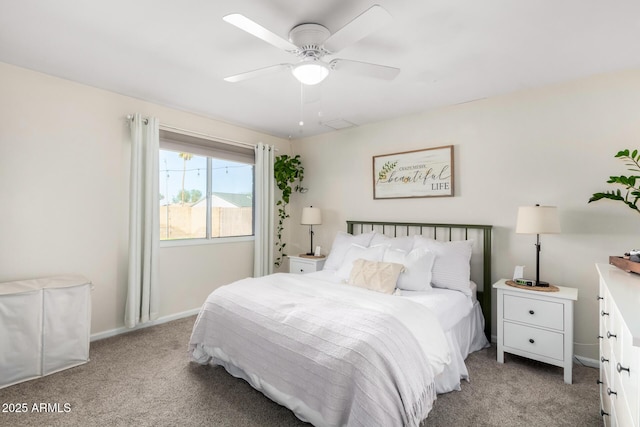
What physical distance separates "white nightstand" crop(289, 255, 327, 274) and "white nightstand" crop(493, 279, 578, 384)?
2.14 metres

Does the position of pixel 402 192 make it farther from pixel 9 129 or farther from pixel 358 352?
pixel 9 129

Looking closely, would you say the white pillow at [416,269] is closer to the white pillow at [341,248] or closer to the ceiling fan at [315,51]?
the white pillow at [341,248]

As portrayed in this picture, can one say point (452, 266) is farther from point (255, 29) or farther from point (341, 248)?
point (255, 29)

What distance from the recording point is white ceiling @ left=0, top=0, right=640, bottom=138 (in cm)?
185

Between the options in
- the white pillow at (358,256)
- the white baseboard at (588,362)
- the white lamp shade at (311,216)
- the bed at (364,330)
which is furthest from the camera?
the white lamp shade at (311,216)

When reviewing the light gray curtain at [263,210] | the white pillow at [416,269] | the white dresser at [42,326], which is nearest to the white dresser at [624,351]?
the white pillow at [416,269]

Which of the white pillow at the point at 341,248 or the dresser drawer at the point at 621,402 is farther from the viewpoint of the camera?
the white pillow at the point at 341,248

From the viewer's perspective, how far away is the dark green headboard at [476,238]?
10.2ft

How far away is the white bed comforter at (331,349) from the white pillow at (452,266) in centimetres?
80

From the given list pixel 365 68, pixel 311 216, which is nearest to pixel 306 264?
pixel 311 216

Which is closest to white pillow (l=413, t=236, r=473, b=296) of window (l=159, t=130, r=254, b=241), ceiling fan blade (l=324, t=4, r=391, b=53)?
ceiling fan blade (l=324, t=4, r=391, b=53)

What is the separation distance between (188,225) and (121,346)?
58.1 inches

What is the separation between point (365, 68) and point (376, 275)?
1654 mm

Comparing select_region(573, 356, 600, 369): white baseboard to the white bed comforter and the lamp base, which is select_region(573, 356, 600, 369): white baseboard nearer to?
the lamp base
